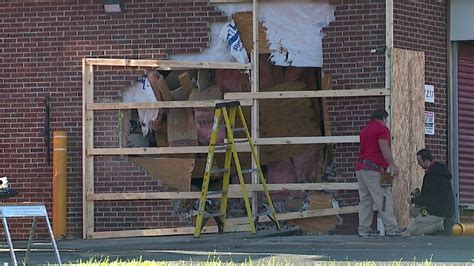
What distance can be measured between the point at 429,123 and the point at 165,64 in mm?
3996

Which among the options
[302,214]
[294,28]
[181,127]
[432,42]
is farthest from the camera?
[432,42]

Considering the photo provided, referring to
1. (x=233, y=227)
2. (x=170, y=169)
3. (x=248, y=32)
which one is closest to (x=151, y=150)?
(x=170, y=169)

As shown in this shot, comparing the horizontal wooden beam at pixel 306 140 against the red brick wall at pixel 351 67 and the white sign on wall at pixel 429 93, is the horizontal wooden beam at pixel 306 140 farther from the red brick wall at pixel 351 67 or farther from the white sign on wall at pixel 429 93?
the white sign on wall at pixel 429 93

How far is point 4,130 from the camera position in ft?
54.6

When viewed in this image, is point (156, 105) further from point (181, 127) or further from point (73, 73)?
point (73, 73)

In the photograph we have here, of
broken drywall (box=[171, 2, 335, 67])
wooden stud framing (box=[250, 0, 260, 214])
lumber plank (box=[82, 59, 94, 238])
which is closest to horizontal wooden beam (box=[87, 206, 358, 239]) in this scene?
wooden stud framing (box=[250, 0, 260, 214])

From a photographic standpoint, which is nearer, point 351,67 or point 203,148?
point 351,67

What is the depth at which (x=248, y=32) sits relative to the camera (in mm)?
16016

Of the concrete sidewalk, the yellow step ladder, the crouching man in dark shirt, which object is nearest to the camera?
the concrete sidewalk

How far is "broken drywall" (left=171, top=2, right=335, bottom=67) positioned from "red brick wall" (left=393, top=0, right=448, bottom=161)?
112 centimetres

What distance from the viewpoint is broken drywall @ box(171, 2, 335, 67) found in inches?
624

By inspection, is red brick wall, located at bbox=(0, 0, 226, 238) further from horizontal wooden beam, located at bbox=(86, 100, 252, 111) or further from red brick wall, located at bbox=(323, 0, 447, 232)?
red brick wall, located at bbox=(323, 0, 447, 232)

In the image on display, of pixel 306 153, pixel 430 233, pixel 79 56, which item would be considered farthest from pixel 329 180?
pixel 79 56

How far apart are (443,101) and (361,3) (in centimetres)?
214
